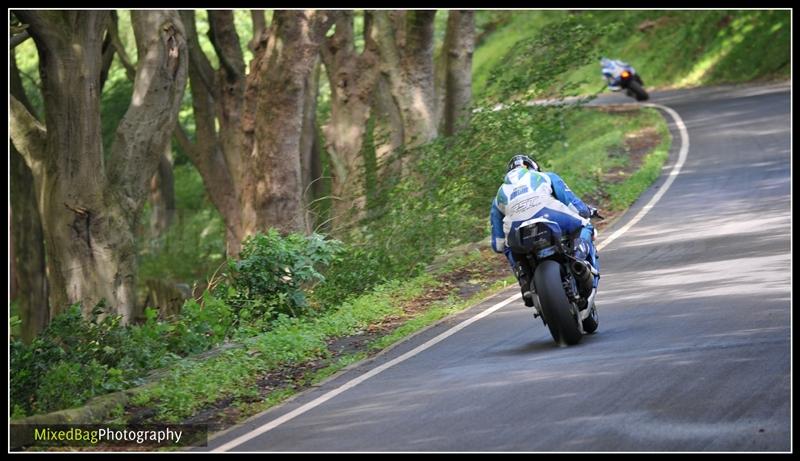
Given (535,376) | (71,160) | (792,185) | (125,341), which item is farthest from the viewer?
(792,185)

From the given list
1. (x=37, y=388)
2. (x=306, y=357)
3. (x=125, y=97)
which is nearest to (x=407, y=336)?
(x=306, y=357)

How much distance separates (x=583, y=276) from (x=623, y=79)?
91.6 feet

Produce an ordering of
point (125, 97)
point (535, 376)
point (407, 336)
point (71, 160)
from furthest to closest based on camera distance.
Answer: point (125, 97), point (71, 160), point (407, 336), point (535, 376)

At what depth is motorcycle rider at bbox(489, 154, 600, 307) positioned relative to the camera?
12.1 m

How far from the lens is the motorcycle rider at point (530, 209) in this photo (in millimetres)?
12133

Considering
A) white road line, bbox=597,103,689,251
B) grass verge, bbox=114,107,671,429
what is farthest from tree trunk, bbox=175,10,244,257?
white road line, bbox=597,103,689,251

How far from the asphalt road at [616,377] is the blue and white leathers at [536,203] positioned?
3.83ft

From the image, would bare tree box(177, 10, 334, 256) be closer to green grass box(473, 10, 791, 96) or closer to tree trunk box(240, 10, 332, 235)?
tree trunk box(240, 10, 332, 235)

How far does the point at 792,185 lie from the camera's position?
72.3ft

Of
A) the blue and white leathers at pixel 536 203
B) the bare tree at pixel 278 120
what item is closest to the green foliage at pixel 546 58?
the bare tree at pixel 278 120

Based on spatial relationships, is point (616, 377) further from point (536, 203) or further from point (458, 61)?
point (458, 61)

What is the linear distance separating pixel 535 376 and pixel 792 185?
12.7 metres

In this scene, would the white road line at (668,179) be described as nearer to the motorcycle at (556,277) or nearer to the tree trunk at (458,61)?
the tree trunk at (458,61)
